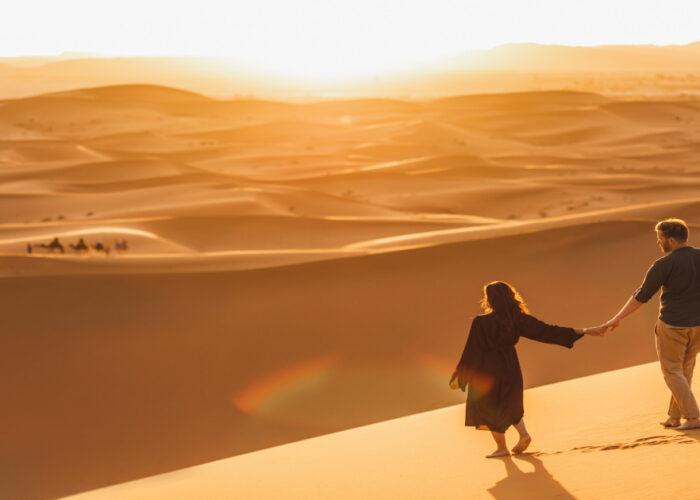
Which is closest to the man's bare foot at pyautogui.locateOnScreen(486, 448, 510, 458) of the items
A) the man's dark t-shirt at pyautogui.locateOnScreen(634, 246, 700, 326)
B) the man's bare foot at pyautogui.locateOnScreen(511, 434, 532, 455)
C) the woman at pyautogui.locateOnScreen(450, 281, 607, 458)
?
the man's bare foot at pyautogui.locateOnScreen(511, 434, 532, 455)

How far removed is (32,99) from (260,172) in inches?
1374

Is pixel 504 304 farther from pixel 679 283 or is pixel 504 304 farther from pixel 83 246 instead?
pixel 83 246

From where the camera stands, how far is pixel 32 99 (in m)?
66.6

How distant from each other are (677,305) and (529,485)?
4.54ft

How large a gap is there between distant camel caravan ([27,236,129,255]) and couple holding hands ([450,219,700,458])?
1299 centimetres

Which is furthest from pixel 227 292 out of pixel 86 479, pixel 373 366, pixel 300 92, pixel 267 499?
pixel 300 92

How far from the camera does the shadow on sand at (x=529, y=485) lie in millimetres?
4844

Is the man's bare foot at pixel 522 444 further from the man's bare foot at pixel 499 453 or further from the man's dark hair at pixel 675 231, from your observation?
the man's dark hair at pixel 675 231

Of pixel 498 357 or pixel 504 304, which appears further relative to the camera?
pixel 498 357

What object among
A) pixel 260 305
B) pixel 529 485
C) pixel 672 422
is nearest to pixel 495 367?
pixel 529 485

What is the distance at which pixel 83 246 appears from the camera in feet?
58.6

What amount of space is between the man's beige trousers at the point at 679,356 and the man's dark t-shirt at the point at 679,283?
0.07m

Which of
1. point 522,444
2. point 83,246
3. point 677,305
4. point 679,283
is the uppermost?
point 679,283

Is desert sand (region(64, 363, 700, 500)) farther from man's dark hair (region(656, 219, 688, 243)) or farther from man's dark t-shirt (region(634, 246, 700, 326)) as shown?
man's dark hair (region(656, 219, 688, 243))
